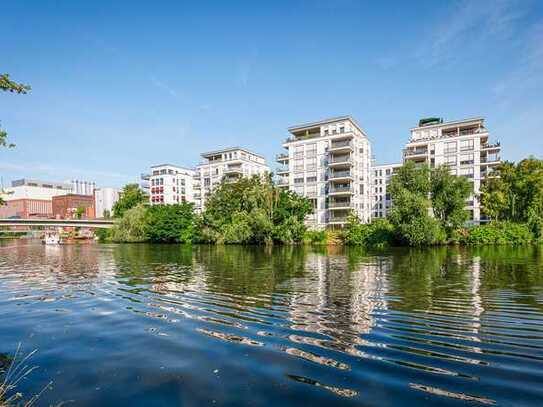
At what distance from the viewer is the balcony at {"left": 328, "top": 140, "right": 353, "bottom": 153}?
77.5 meters

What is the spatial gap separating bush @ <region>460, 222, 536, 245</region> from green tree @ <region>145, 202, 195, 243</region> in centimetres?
5834

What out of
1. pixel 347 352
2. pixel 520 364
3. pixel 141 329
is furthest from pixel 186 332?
pixel 520 364

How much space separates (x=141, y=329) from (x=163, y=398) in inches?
198

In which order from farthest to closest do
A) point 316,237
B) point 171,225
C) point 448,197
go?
point 171,225 < point 316,237 < point 448,197

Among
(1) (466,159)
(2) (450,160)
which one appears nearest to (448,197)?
(2) (450,160)

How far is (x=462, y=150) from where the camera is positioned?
82000mm

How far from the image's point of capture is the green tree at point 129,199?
117m

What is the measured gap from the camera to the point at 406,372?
721 cm

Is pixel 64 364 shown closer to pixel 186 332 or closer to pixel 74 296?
pixel 186 332

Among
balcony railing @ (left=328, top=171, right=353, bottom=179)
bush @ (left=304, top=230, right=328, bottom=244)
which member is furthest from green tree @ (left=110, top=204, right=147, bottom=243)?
balcony railing @ (left=328, top=171, right=353, bottom=179)

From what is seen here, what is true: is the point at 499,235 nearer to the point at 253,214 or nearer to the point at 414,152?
the point at 414,152

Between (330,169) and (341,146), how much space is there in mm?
6021

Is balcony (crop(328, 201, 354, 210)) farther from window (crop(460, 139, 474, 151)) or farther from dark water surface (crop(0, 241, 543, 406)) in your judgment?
dark water surface (crop(0, 241, 543, 406))

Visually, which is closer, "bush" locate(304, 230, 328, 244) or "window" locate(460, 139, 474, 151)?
"bush" locate(304, 230, 328, 244)
